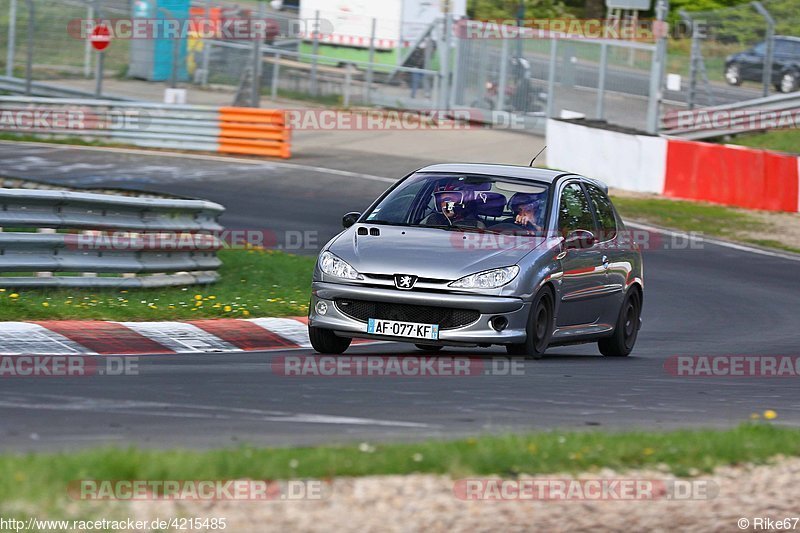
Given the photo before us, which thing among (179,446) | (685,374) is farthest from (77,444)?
(685,374)

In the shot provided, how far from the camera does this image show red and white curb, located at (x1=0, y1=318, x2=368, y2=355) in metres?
9.87

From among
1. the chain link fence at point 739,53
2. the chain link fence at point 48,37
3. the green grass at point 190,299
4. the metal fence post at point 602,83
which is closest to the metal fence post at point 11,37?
the chain link fence at point 48,37

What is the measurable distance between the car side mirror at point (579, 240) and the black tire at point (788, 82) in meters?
19.8

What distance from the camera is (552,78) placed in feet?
110

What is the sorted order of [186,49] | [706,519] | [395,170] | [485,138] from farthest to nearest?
[186,49], [485,138], [395,170], [706,519]

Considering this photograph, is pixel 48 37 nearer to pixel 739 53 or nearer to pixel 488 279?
Result: pixel 739 53

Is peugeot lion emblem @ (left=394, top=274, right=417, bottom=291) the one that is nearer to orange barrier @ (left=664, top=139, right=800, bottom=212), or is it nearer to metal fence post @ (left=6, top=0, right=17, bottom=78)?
orange barrier @ (left=664, top=139, right=800, bottom=212)

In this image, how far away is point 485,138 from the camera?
33.1 meters

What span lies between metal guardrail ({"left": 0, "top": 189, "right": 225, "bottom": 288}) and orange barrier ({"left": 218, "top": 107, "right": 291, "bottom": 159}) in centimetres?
1599

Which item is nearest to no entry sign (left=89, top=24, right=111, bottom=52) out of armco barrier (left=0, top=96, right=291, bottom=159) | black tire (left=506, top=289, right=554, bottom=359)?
armco barrier (left=0, top=96, right=291, bottom=159)

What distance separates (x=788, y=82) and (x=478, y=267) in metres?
21.7

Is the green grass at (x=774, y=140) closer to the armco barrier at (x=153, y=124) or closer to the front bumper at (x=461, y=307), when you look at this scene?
the armco barrier at (x=153, y=124)

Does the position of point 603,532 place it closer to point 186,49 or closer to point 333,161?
point 333,161

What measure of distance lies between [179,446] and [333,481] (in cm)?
104
